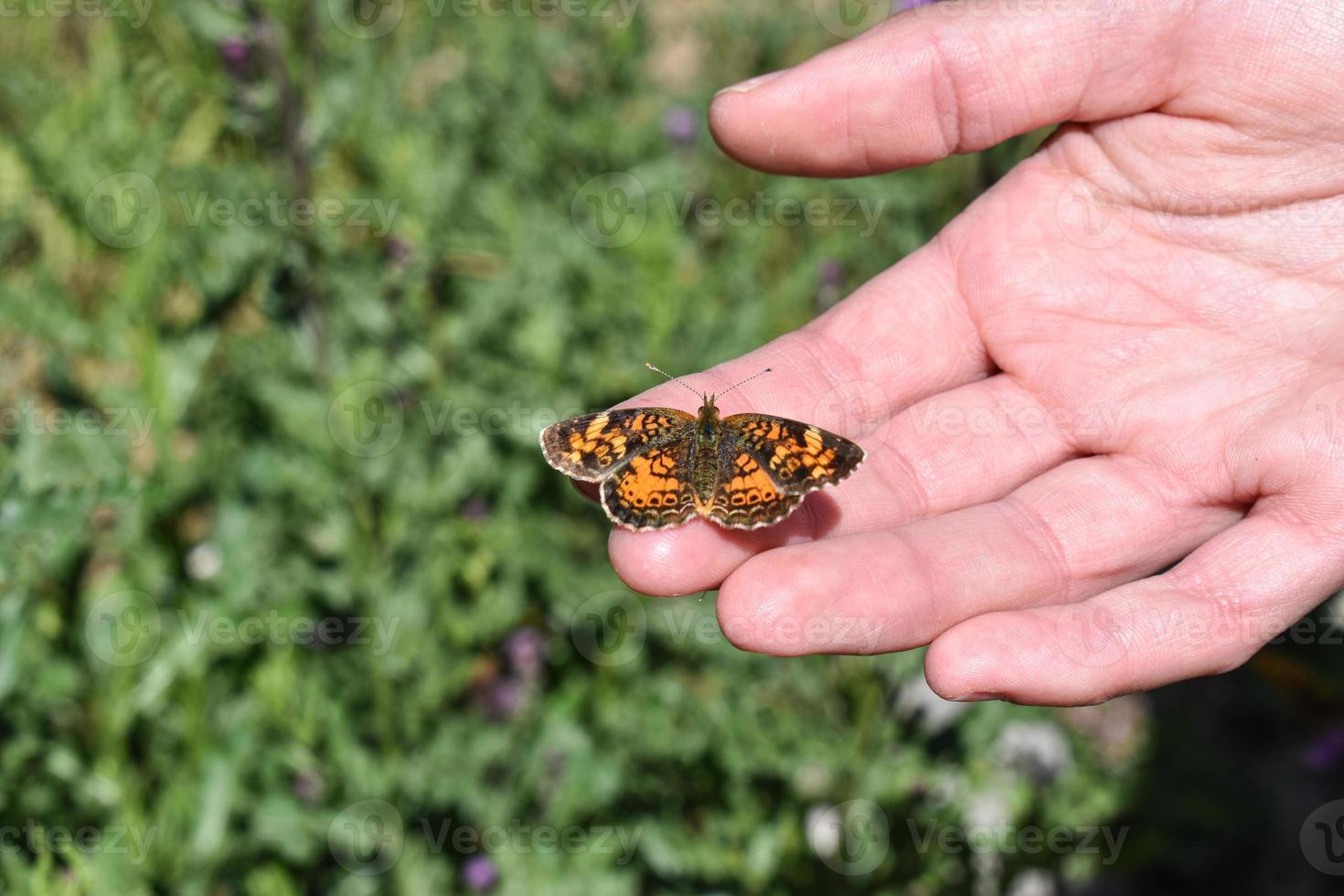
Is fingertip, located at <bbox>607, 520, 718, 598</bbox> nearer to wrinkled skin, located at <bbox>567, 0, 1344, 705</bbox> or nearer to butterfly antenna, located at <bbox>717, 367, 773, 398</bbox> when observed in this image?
wrinkled skin, located at <bbox>567, 0, 1344, 705</bbox>

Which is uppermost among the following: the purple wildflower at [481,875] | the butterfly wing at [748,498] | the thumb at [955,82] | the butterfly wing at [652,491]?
the thumb at [955,82]

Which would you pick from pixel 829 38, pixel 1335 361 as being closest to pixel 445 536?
pixel 1335 361

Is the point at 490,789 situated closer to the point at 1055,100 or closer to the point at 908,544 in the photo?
the point at 908,544

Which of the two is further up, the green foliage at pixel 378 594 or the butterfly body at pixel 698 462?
the butterfly body at pixel 698 462

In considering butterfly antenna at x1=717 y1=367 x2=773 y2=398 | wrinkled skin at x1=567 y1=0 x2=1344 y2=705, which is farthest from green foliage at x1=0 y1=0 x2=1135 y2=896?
butterfly antenna at x1=717 y1=367 x2=773 y2=398

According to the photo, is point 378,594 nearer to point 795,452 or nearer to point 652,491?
point 652,491

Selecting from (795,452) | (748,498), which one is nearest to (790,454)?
(795,452)

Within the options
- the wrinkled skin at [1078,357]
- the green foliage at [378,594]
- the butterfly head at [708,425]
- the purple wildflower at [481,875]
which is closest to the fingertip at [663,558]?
the wrinkled skin at [1078,357]

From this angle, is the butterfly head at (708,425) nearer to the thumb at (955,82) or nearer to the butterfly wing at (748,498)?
the butterfly wing at (748,498)
